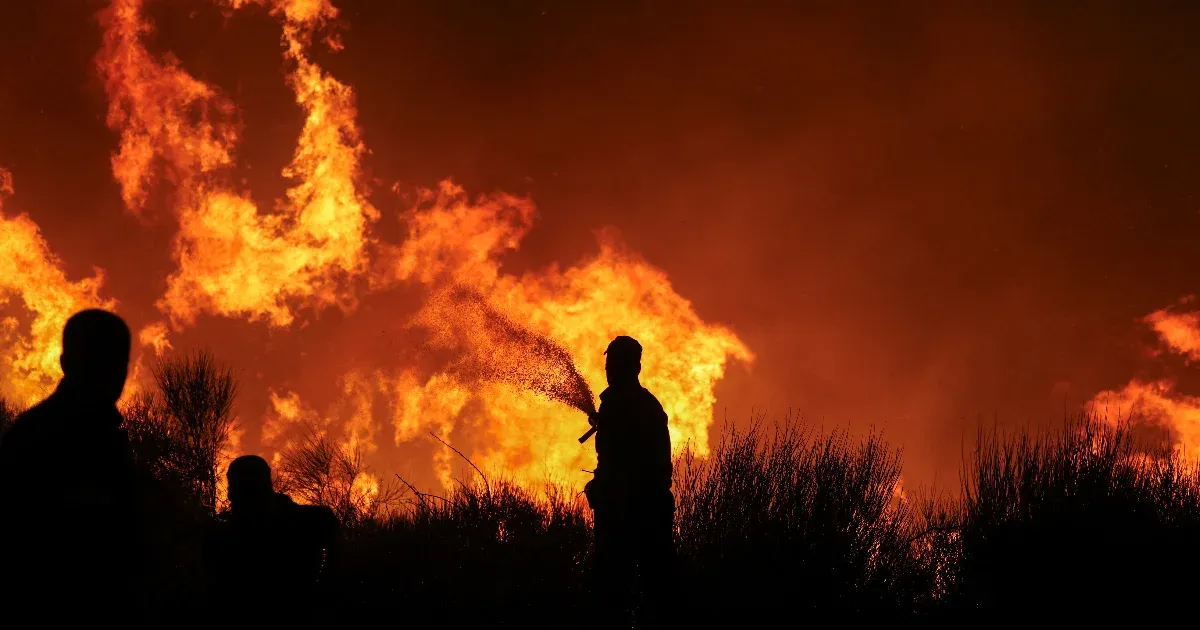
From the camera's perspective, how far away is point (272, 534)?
4316 mm

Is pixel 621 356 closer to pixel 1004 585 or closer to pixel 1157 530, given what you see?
pixel 1004 585

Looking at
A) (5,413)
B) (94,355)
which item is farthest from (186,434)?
(94,355)

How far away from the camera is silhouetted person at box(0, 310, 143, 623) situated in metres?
2.79

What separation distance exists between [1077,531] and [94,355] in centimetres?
1058

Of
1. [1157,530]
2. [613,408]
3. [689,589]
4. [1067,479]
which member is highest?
[1067,479]

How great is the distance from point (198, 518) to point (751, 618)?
14718 millimetres

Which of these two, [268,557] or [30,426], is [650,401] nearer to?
[268,557]

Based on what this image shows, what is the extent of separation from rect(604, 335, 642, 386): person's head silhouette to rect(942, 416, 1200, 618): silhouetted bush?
5823 millimetres

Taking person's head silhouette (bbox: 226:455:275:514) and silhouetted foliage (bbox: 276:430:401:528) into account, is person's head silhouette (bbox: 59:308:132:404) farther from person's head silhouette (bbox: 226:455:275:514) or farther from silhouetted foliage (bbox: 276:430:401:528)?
silhouetted foliage (bbox: 276:430:401:528)

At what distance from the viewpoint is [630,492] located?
19.4ft

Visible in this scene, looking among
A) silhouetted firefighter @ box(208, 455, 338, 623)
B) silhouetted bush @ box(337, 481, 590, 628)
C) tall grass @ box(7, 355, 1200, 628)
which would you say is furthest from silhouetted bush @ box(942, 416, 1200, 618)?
silhouetted firefighter @ box(208, 455, 338, 623)

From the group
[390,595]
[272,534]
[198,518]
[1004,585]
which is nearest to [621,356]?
[272,534]

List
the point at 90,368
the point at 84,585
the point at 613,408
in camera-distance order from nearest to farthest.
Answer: the point at 84,585 → the point at 90,368 → the point at 613,408

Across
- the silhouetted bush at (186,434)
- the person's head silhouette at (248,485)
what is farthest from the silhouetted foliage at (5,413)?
the person's head silhouette at (248,485)
